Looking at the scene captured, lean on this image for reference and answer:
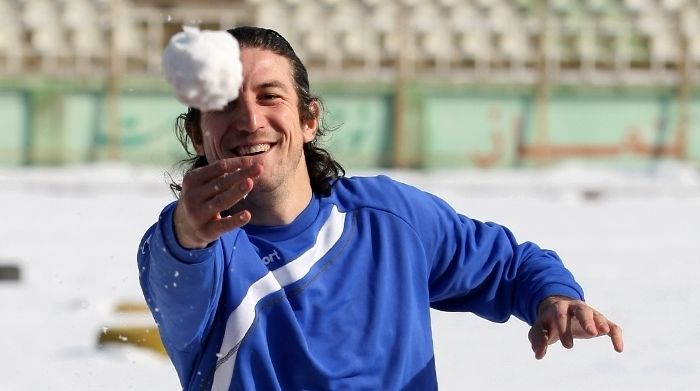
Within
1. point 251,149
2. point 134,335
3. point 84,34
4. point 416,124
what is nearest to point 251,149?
point 251,149

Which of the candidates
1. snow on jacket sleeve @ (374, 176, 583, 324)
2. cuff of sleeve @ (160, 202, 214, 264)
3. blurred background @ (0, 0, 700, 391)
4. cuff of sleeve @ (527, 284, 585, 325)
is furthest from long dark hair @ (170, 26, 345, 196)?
blurred background @ (0, 0, 700, 391)

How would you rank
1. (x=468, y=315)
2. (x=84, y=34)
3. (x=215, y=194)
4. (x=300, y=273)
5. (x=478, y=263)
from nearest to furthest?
(x=215, y=194)
(x=300, y=273)
(x=478, y=263)
(x=468, y=315)
(x=84, y=34)

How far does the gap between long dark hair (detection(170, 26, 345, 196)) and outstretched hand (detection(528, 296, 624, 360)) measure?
460 mm

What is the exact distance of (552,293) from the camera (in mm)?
2205

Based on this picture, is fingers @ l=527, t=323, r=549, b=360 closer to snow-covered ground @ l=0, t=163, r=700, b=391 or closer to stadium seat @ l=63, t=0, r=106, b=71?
snow-covered ground @ l=0, t=163, r=700, b=391

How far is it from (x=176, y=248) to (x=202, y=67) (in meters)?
0.27

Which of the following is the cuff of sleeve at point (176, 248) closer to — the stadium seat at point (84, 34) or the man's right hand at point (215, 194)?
the man's right hand at point (215, 194)

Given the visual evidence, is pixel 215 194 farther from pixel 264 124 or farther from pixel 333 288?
pixel 333 288

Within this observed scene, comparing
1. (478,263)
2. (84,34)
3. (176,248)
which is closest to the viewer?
(176,248)

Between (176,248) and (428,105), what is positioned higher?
(176,248)

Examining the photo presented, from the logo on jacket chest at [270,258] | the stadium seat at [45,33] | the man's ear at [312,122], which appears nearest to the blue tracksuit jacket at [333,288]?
the logo on jacket chest at [270,258]

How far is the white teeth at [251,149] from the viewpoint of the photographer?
1988 mm

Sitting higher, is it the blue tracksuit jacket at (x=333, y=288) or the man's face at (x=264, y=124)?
the man's face at (x=264, y=124)

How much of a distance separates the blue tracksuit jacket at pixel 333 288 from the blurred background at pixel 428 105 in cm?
683
